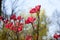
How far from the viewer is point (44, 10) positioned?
49.7 inches

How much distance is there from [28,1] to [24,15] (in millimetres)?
133

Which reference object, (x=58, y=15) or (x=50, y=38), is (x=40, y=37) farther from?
(x=58, y=15)

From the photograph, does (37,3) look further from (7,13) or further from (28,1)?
(7,13)

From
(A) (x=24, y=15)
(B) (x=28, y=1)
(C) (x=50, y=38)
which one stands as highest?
(B) (x=28, y=1)

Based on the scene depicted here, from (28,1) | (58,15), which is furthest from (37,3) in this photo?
(58,15)

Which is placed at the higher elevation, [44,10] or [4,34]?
[44,10]

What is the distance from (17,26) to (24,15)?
137 millimetres

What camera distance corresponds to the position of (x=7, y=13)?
1.31 meters

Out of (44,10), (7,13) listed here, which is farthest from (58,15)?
(7,13)

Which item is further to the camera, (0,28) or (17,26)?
(0,28)

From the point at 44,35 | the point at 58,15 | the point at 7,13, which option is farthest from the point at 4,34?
the point at 58,15

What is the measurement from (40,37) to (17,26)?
6.8 inches

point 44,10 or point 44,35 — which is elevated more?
point 44,10

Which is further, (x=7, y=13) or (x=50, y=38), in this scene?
(x=7, y=13)
